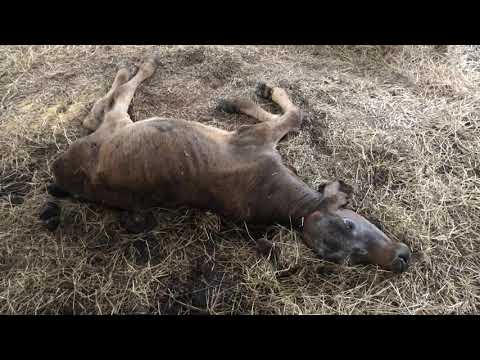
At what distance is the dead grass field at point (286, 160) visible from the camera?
3699 mm

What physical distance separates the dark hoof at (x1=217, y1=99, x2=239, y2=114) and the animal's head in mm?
1653

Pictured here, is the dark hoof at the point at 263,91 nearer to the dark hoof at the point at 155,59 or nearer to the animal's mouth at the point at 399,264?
the dark hoof at the point at 155,59

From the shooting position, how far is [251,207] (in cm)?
387

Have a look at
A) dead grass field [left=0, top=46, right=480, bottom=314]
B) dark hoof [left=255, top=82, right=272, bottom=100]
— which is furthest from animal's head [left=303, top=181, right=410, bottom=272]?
dark hoof [left=255, top=82, right=272, bottom=100]

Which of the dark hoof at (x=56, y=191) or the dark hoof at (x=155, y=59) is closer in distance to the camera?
the dark hoof at (x=56, y=191)

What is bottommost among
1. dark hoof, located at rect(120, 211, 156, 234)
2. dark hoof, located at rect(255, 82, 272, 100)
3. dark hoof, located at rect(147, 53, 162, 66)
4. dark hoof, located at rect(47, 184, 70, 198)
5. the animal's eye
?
dark hoof, located at rect(120, 211, 156, 234)

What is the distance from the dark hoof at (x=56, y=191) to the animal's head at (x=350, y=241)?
7.37 ft

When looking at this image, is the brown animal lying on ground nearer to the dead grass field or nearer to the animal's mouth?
the animal's mouth

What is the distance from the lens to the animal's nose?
349cm

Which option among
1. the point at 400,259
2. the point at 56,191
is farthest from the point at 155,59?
the point at 400,259

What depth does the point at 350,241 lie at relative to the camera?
354 centimetres

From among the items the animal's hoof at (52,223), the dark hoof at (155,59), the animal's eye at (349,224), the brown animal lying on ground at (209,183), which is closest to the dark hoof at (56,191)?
the brown animal lying on ground at (209,183)

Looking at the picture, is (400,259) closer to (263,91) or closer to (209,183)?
(209,183)

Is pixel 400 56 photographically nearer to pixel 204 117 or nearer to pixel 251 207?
pixel 204 117
